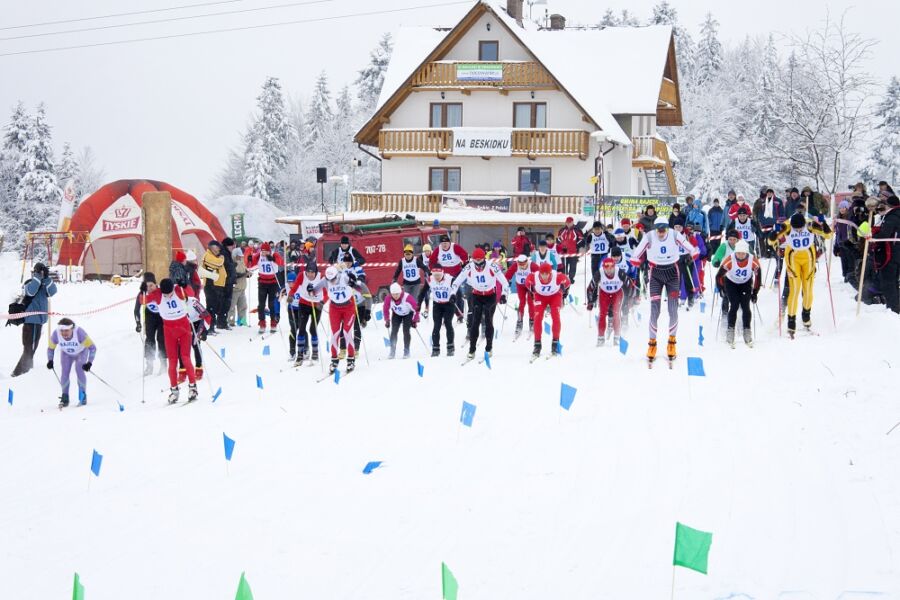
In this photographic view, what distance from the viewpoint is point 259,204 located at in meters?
53.7

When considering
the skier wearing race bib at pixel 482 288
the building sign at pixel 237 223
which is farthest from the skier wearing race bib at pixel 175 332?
the building sign at pixel 237 223

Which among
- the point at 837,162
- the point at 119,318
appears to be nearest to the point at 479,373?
the point at 119,318

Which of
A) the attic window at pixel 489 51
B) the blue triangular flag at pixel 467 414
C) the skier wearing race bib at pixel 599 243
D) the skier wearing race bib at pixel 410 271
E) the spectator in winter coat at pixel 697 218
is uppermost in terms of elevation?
the attic window at pixel 489 51

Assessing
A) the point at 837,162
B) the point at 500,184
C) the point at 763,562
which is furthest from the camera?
the point at 500,184

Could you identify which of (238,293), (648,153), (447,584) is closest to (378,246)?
(238,293)

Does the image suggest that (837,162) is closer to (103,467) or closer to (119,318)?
(119,318)

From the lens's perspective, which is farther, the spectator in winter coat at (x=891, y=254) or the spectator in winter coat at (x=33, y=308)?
the spectator in winter coat at (x=33, y=308)

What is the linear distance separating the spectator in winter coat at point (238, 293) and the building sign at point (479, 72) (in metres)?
18.3

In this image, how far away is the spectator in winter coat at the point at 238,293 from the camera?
1923cm

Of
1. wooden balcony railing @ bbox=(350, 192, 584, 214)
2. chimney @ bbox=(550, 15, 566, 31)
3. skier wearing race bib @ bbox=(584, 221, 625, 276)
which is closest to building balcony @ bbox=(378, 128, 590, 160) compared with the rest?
wooden balcony railing @ bbox=(350, 192, 584, 214)

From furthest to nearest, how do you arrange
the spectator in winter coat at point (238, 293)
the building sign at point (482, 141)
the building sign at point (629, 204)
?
1. the building sign at point (482, 141)
2. the building sign at point (629, 204)
3. the spectator in winter coat at point (238, 293)

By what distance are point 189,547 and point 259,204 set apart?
48.2 m

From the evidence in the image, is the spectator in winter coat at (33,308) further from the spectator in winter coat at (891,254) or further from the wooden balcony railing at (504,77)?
the wooden balcony railing at (504,77)

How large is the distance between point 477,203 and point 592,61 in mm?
10356
